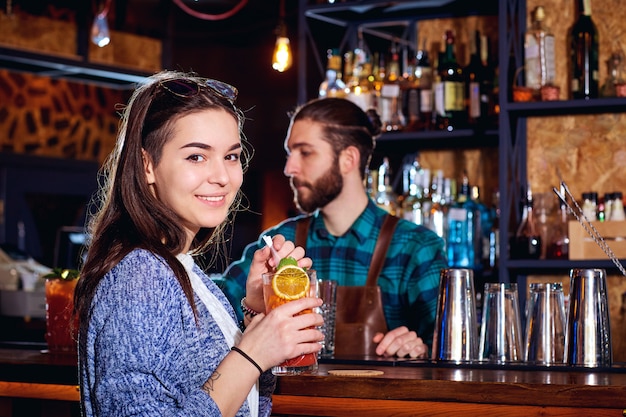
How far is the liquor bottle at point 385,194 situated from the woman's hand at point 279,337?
232 centimetres

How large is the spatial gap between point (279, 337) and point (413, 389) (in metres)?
0.52

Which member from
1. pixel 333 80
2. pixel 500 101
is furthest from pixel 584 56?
pixel 333 80

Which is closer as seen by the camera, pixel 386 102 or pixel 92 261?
pixel 92 261

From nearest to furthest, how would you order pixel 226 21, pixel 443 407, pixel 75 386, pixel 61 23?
pixel 443 407, pixel 75 386, pixel 61 23, pixel 226 21

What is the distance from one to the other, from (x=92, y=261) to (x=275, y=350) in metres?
0.34

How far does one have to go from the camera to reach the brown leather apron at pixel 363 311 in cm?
284

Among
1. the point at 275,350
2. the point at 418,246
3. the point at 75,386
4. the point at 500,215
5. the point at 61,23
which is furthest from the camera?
the point at 61,23

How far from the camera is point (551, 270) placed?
3.61 m

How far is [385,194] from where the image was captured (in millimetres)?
3906

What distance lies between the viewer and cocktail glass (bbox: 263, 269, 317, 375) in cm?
184

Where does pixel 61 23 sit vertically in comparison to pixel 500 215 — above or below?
above

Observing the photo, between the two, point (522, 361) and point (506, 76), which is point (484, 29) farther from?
point (522, 361)

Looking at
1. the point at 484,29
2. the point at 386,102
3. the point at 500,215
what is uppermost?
the point at 484,29

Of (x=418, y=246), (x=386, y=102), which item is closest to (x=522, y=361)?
(x=418, y=246)
